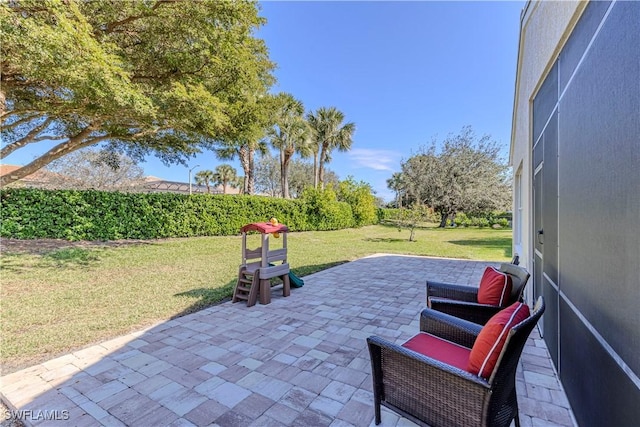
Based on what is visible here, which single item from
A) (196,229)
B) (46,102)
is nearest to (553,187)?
(46,102)

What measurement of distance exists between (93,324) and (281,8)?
8.66m

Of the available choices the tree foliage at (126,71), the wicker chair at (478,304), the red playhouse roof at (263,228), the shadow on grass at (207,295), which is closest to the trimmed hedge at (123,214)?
the tree foliage at (126,71)

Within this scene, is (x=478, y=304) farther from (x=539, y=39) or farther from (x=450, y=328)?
(x=539, y=39)

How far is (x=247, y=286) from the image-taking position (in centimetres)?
471

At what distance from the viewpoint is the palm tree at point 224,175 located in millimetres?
34062

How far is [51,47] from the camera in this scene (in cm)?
448

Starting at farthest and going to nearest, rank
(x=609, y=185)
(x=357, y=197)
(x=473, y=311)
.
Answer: (x=357, y=197)
(x=473, y=311)
(x=609, y=185)

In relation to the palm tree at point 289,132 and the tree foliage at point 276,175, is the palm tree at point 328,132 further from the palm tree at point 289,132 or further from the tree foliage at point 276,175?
the tree foliage at point 276,175

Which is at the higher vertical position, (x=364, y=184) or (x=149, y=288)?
(x=364, y=184)

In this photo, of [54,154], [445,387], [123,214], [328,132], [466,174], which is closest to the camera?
[445,387]

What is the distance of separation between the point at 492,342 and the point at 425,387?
1.60ft

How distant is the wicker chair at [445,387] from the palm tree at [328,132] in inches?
749

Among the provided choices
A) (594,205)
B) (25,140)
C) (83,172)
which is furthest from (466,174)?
(83,172)

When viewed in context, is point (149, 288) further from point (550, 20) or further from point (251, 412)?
point (550, 20)
